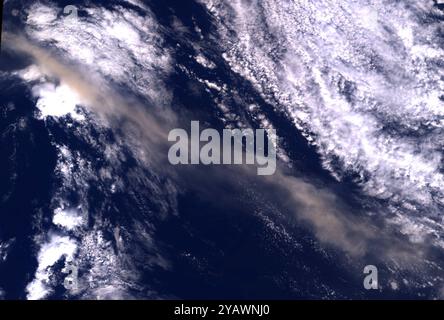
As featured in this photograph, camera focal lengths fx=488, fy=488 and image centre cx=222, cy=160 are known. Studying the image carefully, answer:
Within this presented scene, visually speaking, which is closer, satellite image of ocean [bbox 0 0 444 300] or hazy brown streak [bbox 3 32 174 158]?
satellite image of ocean [bbox 0 0 444 300]

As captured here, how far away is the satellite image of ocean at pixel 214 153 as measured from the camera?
2912 cm

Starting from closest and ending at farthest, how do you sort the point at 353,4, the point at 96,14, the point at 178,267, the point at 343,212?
the point at 178,267 < the point at 343,212 < the point at 96,14 < the point at 353,4

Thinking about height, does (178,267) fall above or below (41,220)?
below

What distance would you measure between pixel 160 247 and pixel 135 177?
15.3 ft

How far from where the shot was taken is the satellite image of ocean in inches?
1147

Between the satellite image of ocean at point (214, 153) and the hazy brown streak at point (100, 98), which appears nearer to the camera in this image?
the satellite image of ocean at point (214, 153)

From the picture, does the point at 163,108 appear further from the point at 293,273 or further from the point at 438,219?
the point at 438,219

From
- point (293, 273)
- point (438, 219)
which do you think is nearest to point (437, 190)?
point (438, 219)

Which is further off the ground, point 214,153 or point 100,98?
point 100,98

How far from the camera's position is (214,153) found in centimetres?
3167

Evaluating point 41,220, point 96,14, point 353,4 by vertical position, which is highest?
point 353,4
